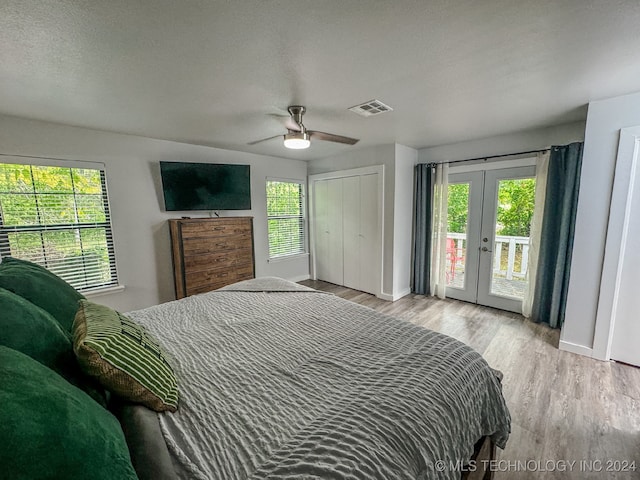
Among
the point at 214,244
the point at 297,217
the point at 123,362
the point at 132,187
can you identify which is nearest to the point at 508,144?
the point at 297,217

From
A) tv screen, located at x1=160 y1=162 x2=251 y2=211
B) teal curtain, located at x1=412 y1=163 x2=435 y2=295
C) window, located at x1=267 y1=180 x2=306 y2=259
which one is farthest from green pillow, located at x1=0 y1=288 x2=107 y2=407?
teal curtain, located at x1=412 y1=163 x2=435 y2=295

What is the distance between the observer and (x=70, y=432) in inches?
21.0

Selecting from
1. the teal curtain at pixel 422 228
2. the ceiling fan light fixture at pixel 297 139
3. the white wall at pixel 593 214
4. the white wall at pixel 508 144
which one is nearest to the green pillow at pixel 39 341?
the ceiling fan light fixture at pixel 297 139

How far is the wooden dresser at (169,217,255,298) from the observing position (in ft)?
11.5

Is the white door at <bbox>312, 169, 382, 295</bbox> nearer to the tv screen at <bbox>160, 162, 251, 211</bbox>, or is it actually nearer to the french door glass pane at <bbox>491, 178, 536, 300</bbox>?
the tv screen at <bbox>160, 162, 251, 211</bbox>

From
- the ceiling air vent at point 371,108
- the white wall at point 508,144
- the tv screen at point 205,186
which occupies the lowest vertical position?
the tv screen at point 205,186

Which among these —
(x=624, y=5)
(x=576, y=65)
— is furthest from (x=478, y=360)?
(x=576, y=65)

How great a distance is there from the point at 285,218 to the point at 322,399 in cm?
409

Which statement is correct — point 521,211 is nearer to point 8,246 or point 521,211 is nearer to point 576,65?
point 576,65

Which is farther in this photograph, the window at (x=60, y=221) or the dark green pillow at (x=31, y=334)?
the window at (x=60, y=221)

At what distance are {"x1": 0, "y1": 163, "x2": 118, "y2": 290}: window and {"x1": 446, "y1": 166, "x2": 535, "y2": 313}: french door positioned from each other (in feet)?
15.3

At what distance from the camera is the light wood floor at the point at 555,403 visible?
157 centimetres

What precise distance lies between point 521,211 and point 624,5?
8.49 ft

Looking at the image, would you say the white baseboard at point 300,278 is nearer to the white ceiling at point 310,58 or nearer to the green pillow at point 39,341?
the white ceiling at point 310,58
